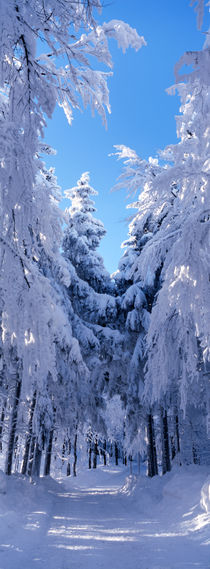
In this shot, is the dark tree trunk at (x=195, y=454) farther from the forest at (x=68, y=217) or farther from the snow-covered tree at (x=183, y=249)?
the snow-covered tree at (x=183, y=249)

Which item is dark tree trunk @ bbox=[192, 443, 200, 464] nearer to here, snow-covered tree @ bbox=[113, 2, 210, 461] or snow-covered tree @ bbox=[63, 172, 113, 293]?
snow-covered tree @ bbox=[63, 172, 113, 293]

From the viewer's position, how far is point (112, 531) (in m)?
7.01

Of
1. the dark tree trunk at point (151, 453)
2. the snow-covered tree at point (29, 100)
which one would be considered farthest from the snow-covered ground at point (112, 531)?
the dark tree trunk at point (151, 453)

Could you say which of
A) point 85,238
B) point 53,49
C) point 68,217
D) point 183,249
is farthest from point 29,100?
point 85,238

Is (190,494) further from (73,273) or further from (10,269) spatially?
(73,273)

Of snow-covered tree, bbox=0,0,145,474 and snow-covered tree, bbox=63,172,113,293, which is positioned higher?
snow-covered tree, bbox=63,172,113,293

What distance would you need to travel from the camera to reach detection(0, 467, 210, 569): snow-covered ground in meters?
4.73

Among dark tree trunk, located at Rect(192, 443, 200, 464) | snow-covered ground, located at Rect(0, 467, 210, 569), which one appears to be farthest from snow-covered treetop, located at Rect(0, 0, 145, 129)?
dark tree trunk, located at Rect(192, 443, 200, 464)

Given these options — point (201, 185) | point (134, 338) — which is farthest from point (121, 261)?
point (201, 185)

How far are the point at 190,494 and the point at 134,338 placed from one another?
922 centimetres

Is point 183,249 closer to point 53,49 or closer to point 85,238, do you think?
point 53,49

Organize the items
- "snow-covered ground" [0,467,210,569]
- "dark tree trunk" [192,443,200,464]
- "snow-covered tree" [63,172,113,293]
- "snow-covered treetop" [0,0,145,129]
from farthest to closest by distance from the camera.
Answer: "snow-covered tree" [63,172,113,293] < "dark tree trunk" [192,443,200,464] < "snow-covered ground" [0,467,210,569] < "snow-covered treetop" [0,0,145,129]

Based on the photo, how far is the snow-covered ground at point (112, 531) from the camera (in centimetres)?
473

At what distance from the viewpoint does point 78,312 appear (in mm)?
18797
